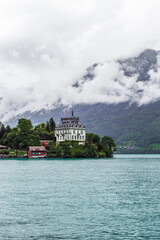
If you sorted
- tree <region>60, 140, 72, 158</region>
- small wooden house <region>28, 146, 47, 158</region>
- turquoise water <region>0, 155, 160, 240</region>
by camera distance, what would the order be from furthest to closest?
small wooden house <region>28, 146, 47, 158</region>, tree <region>60, 140, 72, 158</region>, turquoise water <region>0, 155, 160, 240</region>

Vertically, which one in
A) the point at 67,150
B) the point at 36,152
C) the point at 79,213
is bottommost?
the point at 79,213

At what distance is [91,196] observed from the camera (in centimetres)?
4956

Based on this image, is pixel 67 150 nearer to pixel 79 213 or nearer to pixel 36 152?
pixel 36 152

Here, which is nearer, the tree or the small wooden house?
the tree

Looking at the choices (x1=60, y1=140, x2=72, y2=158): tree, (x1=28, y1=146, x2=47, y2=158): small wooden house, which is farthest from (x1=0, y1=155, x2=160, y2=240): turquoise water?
(x1=28, y1=146, x2=47, y2=158): small wooden house

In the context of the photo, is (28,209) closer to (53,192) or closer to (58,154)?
(53,192)

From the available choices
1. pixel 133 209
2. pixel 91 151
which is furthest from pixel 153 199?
pixel 91 151

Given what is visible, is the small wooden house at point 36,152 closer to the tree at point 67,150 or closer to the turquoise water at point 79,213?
the tree at point 67,150

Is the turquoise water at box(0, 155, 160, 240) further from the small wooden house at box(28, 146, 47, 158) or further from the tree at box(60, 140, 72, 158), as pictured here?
the small wooden house at box(28, 146, 47, 158)

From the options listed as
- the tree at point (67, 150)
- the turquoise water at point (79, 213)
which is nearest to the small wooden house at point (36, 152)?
the tree at point (67, 150)

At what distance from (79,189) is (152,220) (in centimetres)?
2249

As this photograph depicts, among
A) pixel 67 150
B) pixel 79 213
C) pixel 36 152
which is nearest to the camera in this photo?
pixel 79 213

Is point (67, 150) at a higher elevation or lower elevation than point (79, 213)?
higher

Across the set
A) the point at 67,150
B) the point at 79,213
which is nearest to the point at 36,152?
the point at 67,150
